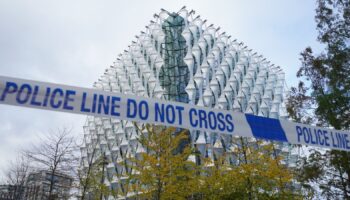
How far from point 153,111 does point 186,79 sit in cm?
4579

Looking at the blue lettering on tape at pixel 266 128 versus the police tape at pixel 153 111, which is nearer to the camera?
the police tape at pixel 153 111

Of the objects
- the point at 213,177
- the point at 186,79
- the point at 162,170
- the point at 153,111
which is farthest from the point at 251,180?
the point at 186,79

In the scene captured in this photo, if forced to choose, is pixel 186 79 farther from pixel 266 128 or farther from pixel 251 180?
pixel 266 128

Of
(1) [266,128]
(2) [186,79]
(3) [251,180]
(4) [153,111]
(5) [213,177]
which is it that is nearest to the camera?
(4) [153,111]

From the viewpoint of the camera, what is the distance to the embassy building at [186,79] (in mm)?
52375

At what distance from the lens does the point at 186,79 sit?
180 ft

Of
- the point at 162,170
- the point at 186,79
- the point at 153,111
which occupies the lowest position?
the point at 162,170

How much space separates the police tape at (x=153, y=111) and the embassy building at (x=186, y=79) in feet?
118

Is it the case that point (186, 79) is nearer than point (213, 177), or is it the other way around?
point (213, 177)

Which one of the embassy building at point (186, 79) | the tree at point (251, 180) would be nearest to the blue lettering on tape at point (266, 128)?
the tree at point (251, 180)

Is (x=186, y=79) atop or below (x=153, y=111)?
atop

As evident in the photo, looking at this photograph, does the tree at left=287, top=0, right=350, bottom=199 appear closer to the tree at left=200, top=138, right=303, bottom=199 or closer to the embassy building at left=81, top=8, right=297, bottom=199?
the tree at left=200, top=138, right=303, bottom=199

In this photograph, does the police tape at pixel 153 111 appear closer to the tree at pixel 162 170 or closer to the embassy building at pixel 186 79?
the tree at pixel 162 170

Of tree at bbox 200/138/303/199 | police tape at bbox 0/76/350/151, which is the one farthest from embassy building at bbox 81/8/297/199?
police tape at bbox 0/76/350/151
